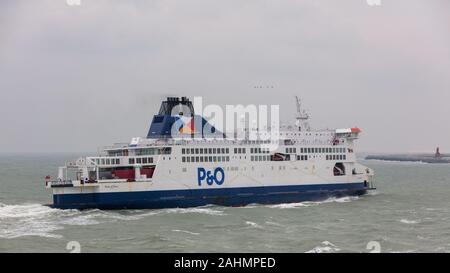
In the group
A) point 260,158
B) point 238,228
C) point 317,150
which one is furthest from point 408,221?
point 317,150

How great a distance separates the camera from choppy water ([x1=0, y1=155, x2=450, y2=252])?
2484 centimetres

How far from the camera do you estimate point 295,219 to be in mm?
32906

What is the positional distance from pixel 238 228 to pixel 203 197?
8162mm

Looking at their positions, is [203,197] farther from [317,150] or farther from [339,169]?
[339,169]

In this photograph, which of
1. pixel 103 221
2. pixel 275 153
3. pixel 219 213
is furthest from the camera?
pixel 275 153

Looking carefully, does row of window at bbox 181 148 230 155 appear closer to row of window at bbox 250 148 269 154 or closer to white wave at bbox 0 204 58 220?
row of window at bbox 250 148 269 154

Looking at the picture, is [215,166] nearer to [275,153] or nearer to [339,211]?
[275,153]

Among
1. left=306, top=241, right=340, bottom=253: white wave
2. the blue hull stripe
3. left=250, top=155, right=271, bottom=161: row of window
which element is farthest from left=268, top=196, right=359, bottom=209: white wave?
left=306, top=241, right=340, bottom=253: white wave

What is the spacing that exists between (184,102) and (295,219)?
12605 mm

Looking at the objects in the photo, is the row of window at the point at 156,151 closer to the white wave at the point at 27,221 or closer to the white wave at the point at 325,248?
the white wave at the point at 27,221

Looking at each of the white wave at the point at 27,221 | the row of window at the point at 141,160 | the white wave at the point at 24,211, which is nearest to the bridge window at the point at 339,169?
the row of window at the point at 141,160

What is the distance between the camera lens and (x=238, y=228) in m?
29.3

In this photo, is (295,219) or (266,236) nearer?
(266,236)
